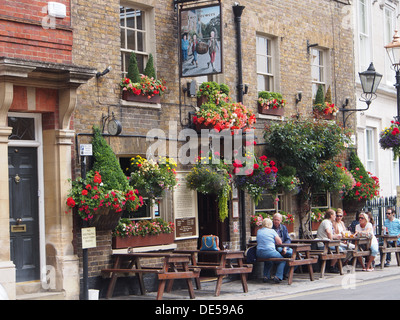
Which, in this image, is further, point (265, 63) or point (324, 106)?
point (324, 106)

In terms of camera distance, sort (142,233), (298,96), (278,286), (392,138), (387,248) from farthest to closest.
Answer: (392,138) → (298,96) → (387,248) → (278,286) → (142,233)

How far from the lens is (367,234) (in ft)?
57.6

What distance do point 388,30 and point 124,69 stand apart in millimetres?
13715

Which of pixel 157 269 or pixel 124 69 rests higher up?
pixel 124 69

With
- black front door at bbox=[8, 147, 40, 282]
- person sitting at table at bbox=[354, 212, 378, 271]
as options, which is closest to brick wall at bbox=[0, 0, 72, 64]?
black front door at bbox=[8, 147, 40, 282]

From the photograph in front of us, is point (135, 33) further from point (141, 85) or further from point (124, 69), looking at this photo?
point (141, 85)

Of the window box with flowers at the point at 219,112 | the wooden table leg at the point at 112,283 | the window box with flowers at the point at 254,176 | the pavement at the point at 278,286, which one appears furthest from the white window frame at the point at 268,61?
the wooden table leg at the point at 112,283

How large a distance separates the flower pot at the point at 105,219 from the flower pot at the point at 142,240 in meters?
0.47

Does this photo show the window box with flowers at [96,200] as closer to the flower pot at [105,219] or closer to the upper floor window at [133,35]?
the flower pot at [105,219]

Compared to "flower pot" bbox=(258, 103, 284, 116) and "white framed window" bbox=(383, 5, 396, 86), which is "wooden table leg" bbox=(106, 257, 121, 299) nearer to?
"flower pot" bbox=(258, 103, 284, 116)

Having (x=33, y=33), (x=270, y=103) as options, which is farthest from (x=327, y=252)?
(x=33, y=33)

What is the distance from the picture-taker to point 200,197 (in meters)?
16.0

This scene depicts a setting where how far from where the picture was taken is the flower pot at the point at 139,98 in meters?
13.6

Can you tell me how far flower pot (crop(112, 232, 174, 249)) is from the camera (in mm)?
13258
